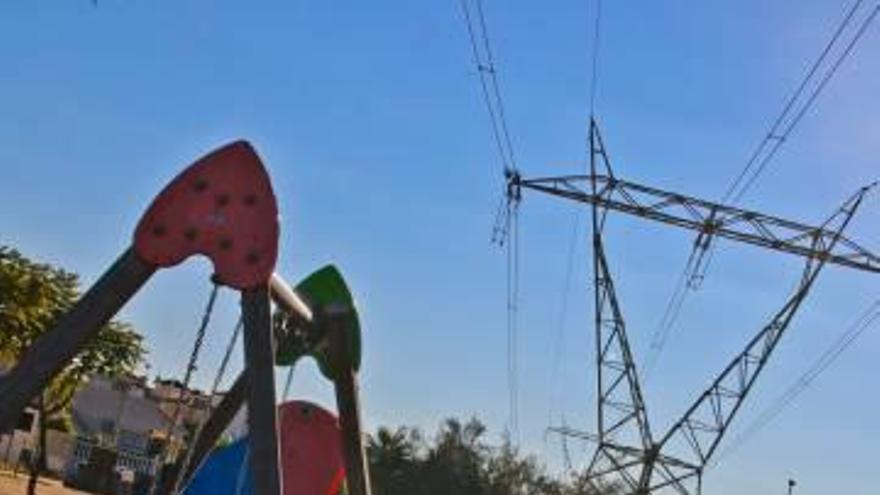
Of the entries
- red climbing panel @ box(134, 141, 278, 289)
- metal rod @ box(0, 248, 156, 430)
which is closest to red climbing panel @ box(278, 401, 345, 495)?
red climbing panel @ box(134, 141, 278, 289)

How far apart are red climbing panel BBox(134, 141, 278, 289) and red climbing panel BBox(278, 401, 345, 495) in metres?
5.18

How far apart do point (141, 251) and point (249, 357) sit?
867 mm

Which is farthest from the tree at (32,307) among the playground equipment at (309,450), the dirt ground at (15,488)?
the playground equipment at (309,450)

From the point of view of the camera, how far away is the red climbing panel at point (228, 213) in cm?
902

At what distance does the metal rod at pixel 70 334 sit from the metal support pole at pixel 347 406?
9.42 feet

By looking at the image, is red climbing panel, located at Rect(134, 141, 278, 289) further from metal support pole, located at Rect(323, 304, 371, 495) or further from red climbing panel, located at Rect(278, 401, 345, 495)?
red climbing panel, located at Rect(278, 401, 345, 495)

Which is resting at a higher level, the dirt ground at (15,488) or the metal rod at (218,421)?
the dirt ground at (15,488)

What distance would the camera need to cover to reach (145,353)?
130 ft

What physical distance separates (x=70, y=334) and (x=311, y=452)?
5.99 metres

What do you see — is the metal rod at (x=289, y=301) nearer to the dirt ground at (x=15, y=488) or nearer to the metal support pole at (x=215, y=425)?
the metal support pole at (x=215, y=425)

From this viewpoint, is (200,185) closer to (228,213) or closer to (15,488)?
(228,213)

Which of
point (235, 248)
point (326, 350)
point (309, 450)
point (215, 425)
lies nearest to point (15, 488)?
point (309, 450)

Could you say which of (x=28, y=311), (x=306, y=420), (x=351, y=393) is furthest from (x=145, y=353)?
(x=351, y=393)

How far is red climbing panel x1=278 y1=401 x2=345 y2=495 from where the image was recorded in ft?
46.3
